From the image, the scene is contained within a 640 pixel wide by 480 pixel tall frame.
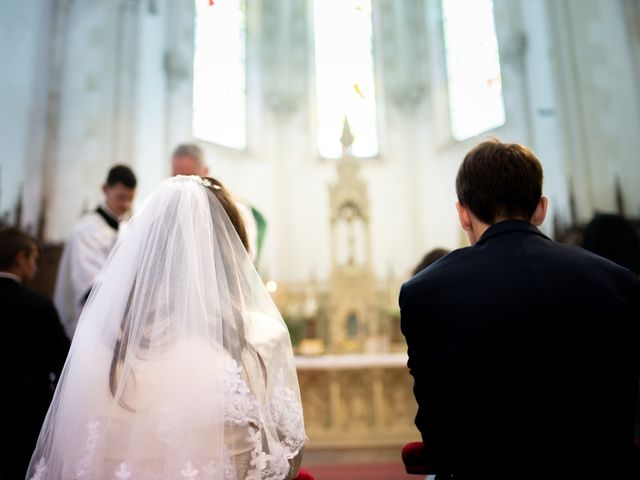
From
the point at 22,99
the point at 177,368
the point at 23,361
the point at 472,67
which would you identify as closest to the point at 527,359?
the point at 177,368

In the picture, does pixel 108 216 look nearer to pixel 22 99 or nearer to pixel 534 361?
pixel 534 361

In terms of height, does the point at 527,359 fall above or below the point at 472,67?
below

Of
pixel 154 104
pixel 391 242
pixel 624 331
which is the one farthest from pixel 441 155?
pixel 624 331

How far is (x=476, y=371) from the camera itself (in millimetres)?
1238

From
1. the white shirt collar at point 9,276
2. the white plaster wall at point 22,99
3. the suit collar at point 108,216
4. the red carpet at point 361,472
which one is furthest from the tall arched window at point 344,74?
the white shirt collar at point 9,276

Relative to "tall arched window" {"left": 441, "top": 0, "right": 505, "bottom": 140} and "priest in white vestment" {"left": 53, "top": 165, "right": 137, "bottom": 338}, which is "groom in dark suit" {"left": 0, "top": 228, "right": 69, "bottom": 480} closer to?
"priest in white vestment" {"left": 53, "top": 165, "right": 137, "bottom": 338}

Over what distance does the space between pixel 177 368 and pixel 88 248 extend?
2275mm

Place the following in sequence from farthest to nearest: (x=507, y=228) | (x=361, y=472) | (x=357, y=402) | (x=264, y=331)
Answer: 1. (x=357, y=402)
2. (x=361, y=472)
3. (x=264, y=331)
4. (x=507, y=228)

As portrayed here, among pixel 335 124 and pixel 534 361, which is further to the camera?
pixel 335 124

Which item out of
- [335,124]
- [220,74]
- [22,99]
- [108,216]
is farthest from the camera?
[335,124]

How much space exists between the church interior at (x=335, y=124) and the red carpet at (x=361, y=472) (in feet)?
0.11

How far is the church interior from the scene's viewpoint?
5934 mm

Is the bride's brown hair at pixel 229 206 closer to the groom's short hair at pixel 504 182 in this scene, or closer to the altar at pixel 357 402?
the groom's short hair at pixel 504 182

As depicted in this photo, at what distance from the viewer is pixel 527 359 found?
3.97ft
